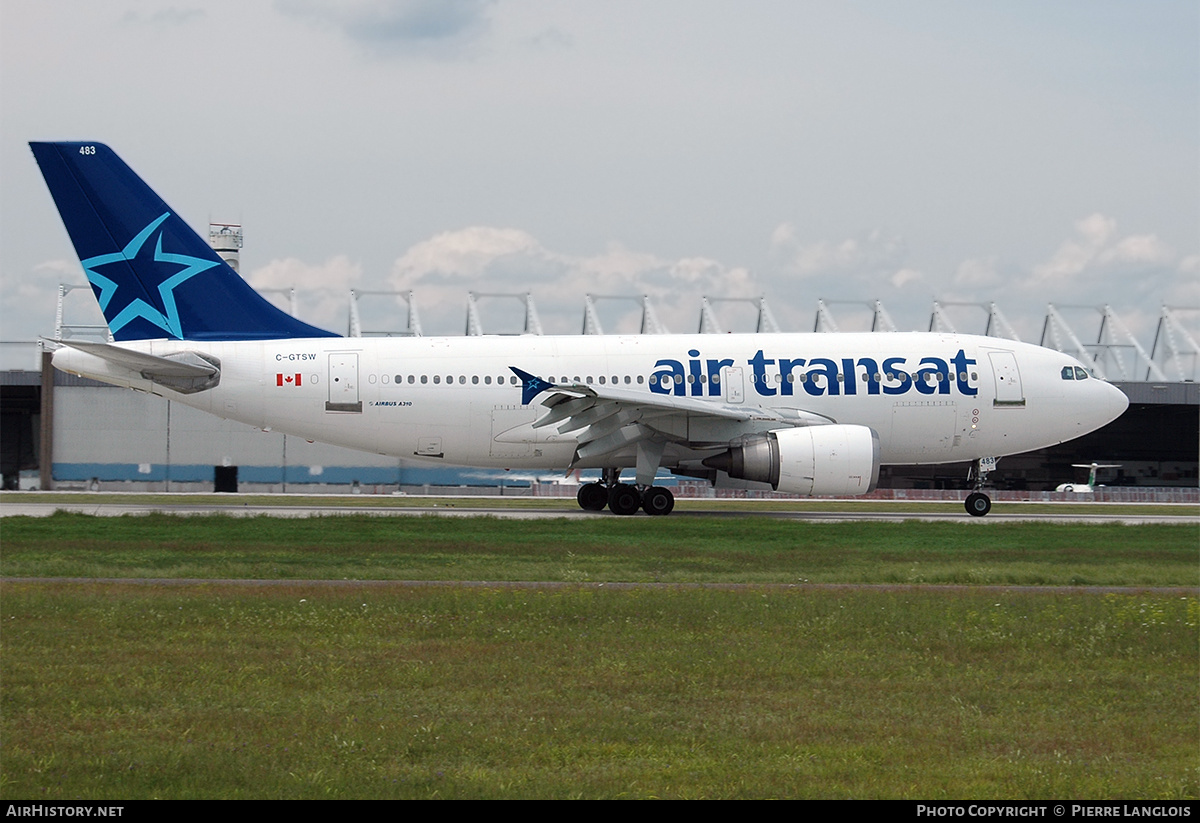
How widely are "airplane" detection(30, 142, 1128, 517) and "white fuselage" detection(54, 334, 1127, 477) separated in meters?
0.04

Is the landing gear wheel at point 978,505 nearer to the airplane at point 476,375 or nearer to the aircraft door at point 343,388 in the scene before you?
the airplane at point 476,375

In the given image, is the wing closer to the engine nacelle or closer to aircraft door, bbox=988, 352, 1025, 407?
the engine nacelle

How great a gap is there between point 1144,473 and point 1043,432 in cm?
4817

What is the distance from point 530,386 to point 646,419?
9.15 feet

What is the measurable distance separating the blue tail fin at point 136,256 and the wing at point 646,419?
7.99 metres

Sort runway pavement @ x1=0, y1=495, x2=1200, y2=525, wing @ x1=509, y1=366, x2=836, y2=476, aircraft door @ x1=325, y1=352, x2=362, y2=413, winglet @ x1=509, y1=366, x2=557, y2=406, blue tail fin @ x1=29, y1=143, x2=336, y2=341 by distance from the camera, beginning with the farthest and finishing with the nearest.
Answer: runway pavement @ x1=0, y1=495, x2=1200, y2=525 < aircraft door @ x1=325, y1=352, x2=362, y2=413 < blue tail fin @ x1=29, y1=143, x2=336, y2=341 < wing @ x1=509, y1=366, x2=836, y2=476 < winglet @ x1=509, y1=366, x2=557, y2=406

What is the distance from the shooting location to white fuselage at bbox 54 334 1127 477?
96.7ft

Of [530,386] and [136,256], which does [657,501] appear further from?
[136,256]

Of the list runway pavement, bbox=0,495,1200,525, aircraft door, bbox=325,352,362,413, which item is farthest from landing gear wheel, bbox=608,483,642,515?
aircraft door, bbox=325,352,362,413

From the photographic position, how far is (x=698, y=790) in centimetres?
718

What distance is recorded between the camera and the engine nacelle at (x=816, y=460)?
26859 millimetres
